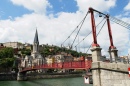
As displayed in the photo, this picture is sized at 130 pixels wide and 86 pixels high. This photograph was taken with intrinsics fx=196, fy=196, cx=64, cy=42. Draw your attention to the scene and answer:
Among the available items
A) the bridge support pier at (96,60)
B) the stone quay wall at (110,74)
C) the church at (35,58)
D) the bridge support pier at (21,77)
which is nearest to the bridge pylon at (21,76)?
the bridge support pier at (21,77)

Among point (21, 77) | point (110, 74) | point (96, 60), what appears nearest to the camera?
point (110, 74)

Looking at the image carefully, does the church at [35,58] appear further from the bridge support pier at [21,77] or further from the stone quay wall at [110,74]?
the stone quay wall at [110,74]

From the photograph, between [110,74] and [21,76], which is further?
[21,76]

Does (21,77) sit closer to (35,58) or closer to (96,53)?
(35,58)

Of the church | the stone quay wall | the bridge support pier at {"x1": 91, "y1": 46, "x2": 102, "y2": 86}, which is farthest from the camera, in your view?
the church

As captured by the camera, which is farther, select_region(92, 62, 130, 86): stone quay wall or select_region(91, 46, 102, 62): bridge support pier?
select_region(91, 46, 102, 62): bridge support pier

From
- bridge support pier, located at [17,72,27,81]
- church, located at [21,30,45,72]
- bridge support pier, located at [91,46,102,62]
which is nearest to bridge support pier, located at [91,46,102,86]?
bridge support pier, located at [91,46,102,62]

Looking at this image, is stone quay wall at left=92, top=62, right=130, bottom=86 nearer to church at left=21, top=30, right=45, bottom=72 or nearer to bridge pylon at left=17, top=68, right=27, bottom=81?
bridge pylon at left=17, top=68, right=27, bottom=81

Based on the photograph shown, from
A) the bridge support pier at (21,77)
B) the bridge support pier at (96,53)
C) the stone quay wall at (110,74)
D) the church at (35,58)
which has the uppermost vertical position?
the church at (35,58)

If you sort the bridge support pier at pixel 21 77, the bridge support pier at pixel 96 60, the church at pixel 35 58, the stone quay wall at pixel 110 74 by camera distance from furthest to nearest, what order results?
the church at pixel 35 58 → the bridge support pier at pixel 21 77 → the bridge support pier at pixel 96 60 → the stone quay wall at pixel 110 74

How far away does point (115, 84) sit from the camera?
1317cm

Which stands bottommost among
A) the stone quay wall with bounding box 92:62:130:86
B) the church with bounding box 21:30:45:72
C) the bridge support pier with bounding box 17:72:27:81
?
the bridge support pier with bounding box 17:72:27:81

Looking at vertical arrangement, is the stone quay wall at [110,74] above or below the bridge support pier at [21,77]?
above

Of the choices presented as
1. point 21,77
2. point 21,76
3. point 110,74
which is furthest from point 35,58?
point 110,74
